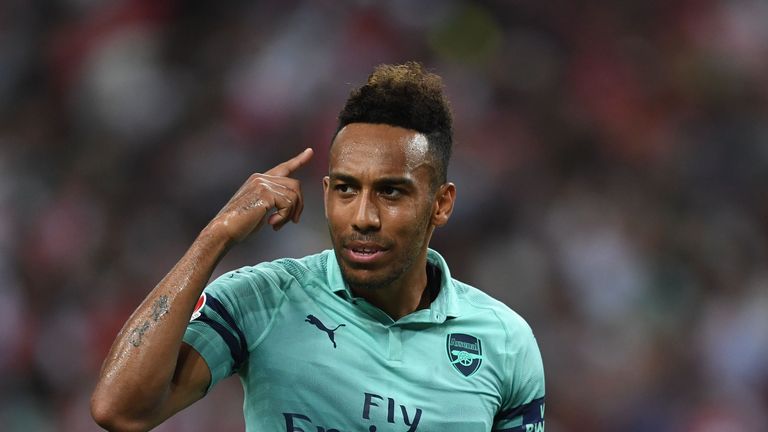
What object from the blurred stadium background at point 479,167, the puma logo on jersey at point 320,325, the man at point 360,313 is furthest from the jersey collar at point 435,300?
the blurred stadium background at point 479,167

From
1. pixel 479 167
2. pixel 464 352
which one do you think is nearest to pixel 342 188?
pixel 464 352

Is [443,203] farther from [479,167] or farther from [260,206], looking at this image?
[479,167]

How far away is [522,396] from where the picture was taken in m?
3.13

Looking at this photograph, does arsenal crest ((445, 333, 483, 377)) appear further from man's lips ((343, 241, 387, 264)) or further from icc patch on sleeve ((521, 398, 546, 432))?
man's lips ((343, 241, 387, 264))

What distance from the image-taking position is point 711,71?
22.9ft

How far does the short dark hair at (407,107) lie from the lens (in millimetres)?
2973

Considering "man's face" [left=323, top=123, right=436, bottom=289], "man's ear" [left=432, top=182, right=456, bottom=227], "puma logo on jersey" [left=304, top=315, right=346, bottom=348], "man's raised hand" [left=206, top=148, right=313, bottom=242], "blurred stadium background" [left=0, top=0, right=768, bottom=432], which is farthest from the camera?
"blurred stadium background" [left=0, top=0, right=768, bottom=432]

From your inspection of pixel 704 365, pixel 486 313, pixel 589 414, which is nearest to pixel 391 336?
pixel 486 313

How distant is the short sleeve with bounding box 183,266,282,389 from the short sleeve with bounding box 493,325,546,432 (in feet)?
2.54

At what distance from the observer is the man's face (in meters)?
2.84

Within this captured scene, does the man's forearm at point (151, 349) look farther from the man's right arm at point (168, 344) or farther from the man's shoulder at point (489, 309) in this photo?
the man's shoulder at point (489, 309)

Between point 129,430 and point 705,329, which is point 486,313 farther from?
point 705,329

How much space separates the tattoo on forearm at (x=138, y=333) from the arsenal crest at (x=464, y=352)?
3.09 ft

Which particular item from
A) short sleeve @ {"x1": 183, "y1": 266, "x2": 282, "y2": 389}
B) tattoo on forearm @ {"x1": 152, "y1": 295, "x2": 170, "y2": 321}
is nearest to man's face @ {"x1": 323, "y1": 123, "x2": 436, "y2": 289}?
short sleeve @ {"x1": 183, "y1": 266, "x2": 282, "y2": 389}
